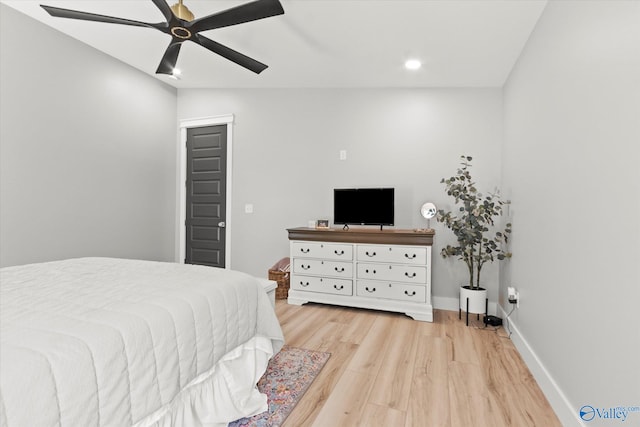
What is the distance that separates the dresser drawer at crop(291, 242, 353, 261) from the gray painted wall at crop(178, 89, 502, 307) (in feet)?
1.65

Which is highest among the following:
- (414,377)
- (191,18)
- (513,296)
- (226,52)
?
(191,18)

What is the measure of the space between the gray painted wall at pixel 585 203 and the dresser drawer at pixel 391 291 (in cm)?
98

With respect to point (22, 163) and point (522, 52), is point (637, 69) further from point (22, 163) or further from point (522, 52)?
point (22, 163)

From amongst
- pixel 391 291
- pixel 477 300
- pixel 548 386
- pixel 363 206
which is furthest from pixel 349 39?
pixel 548 386

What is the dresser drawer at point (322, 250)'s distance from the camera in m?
3.54

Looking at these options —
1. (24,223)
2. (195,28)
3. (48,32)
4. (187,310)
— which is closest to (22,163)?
(24,223)

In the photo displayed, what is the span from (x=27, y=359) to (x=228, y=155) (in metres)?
3.78

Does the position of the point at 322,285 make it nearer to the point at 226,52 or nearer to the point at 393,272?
the point at 393,272

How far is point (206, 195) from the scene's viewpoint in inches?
181

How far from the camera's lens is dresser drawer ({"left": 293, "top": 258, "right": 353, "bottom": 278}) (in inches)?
140

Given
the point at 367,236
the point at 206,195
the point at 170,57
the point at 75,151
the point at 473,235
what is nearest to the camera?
the point at 170,57

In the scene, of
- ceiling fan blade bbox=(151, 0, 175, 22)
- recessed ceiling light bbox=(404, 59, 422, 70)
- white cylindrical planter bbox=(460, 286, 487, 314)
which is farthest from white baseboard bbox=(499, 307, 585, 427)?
ceiling fan blade bbox=(151, 0, 175, 22)

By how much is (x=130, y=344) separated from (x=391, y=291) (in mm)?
2679

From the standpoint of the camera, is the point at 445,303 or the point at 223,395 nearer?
the point at 223,395
